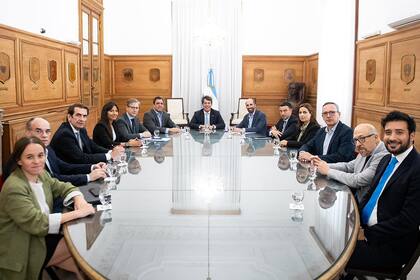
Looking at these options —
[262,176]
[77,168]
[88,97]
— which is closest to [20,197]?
[77,168]

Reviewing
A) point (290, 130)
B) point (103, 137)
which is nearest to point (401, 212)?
point (290, 130)

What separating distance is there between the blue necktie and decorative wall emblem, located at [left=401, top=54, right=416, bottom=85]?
366 cm

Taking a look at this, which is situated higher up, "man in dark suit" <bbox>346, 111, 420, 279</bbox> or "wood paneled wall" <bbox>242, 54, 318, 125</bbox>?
"wood paneled wall" <bbox>242, 54, 318, 125</bbox>

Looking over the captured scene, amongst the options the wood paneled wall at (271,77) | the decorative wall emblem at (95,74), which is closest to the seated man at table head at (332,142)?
the decorative wall emblem at (95,74)

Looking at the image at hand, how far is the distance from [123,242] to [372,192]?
1589 mm

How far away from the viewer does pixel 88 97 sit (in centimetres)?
921

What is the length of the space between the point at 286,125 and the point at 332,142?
1.90 meters

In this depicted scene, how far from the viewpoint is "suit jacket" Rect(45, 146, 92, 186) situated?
297cm

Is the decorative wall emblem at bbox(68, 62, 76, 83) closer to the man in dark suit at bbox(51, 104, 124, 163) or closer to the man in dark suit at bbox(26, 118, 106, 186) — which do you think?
the man in dark suit at bbox(51, 104, 124, 163)

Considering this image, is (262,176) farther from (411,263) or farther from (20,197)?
(20,197)

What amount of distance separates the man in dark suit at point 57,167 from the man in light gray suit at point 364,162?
165cm

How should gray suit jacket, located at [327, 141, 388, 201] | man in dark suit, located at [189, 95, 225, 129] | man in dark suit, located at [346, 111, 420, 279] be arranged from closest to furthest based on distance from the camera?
man in dark suit, located at [346, 111, 420, 279], gray suit jacket, located at [327, 141, 388, 201], man in dark suit, located at [189, 95, 225, 129]

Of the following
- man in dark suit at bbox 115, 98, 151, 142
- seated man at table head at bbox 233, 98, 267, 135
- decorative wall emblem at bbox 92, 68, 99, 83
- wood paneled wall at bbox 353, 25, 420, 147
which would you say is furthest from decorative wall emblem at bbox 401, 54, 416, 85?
decorative wall emblem at bbox 92, 68, 99, 83

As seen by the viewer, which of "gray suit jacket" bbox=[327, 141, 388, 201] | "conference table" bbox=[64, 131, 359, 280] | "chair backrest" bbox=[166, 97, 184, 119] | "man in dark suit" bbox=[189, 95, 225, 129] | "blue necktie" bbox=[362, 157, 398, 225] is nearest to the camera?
"conference table" bbox=[64, 131, 359, 280]
